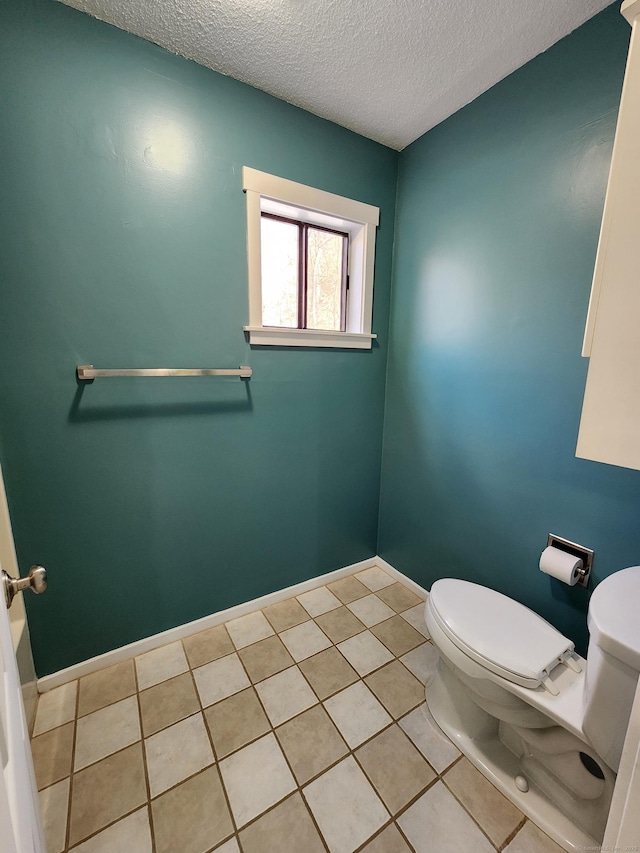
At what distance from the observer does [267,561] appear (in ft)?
5.89

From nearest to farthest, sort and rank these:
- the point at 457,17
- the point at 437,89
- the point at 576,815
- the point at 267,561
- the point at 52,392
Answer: the point at 576,815
the point at 457,17
the point at 52,392
the point at 437,89
the point at 267,561

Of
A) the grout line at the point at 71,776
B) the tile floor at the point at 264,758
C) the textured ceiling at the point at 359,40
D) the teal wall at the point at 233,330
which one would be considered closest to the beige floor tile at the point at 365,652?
the tile floor at the point at 264,758

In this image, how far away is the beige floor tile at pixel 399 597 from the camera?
1.84 meters

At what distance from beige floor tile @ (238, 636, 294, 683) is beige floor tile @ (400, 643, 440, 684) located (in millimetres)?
521

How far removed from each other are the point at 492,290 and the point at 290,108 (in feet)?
3.86

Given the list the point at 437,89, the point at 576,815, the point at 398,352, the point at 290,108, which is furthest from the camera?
the point at 398,352

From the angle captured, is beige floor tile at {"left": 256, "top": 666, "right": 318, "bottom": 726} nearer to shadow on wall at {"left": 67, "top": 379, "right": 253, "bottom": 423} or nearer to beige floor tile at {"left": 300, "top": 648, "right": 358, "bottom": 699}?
beige floor tile at {"left": 300, "top": 648, "right": 358, "bottom": 699}

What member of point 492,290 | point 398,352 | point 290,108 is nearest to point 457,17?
point 290,108

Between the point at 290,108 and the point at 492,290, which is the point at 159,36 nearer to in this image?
the point at 290,108

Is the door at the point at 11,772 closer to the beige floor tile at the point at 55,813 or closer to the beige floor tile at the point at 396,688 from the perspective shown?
the beige floor tile at the point at 55,813

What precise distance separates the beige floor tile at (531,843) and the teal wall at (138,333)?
125 centimetres

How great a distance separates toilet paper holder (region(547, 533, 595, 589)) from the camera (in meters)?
1.21

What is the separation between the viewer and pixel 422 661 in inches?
58.8

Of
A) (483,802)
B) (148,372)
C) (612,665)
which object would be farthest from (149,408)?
(483,802)
